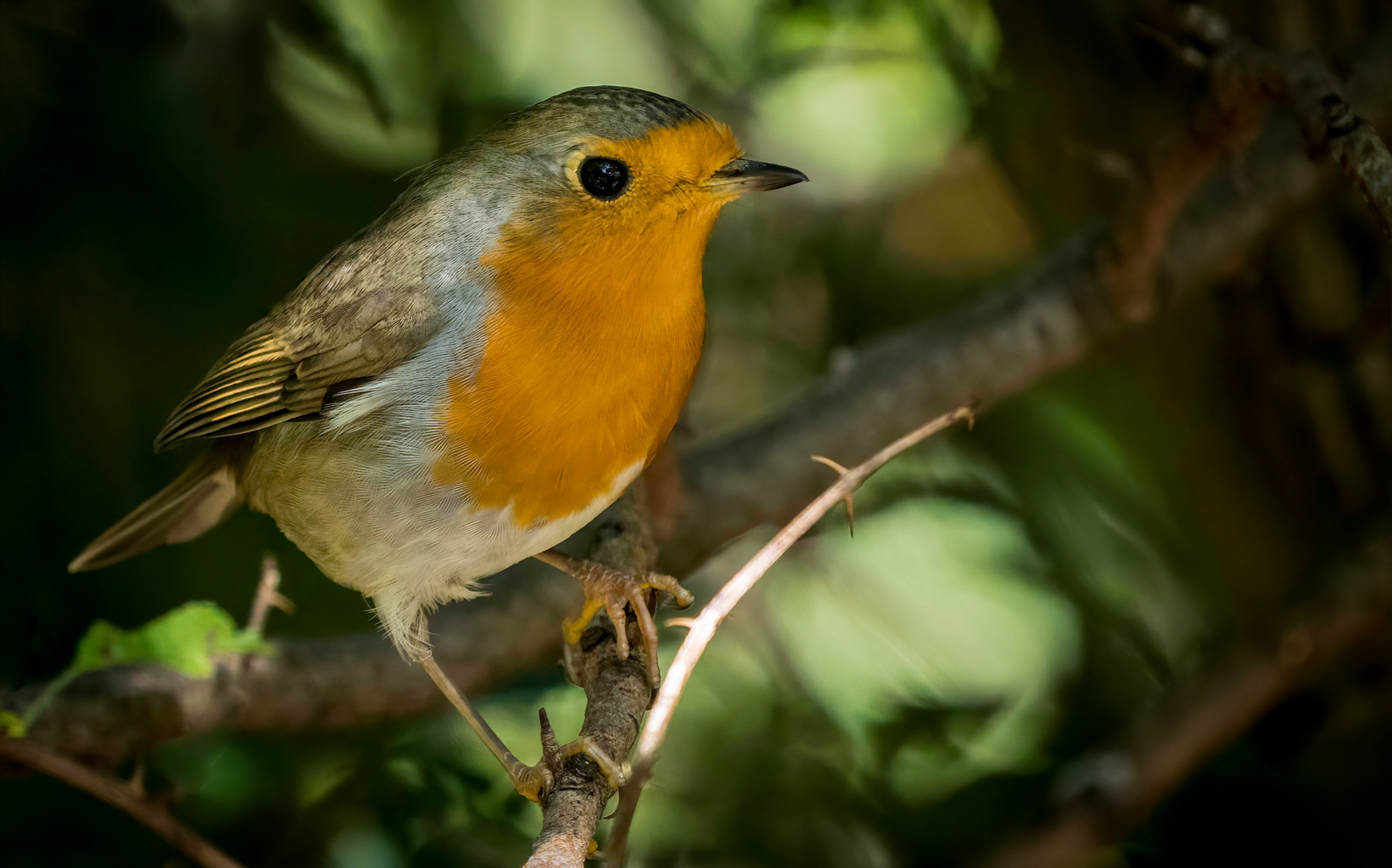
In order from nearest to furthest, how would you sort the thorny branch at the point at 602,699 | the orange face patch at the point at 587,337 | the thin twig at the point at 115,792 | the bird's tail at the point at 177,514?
the thorny branch at the point at 602,699 → the thin twig at the point at 115,792 → the orange face patch at the point at 587,337 → the bird's tail at the point at 177,514

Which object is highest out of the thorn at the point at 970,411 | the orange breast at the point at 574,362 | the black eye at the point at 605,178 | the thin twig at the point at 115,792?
the black eye at the point at 605,178

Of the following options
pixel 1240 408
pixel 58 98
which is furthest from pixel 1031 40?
pixel 58 98

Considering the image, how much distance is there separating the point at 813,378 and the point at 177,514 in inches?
69.1

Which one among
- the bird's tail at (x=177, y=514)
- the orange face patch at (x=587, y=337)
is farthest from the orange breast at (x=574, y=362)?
the bird's tail at (x=177, y=514)

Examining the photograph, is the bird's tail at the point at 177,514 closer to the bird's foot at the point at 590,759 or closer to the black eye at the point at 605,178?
the black eye at the point at 605,178

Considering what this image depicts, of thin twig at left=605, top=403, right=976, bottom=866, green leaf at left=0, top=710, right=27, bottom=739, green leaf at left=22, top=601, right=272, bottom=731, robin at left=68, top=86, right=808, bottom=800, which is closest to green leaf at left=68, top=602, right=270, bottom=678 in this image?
green leaf at left=22, top=601, right=272, bottom=731

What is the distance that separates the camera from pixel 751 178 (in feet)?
7.13

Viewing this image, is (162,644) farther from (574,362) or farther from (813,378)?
(813,378)

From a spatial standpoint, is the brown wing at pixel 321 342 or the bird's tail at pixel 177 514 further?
the bird's tail at pixel 177 514

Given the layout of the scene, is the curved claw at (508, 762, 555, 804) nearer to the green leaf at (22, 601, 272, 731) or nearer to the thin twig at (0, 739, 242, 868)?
the thin twig at (0, 739, 242, 868)

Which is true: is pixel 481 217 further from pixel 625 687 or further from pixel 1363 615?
pixel 1363 615

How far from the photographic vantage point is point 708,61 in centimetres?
316

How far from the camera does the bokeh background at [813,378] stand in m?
2.54

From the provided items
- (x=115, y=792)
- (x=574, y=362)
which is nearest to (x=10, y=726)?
(x=115, y=792)
